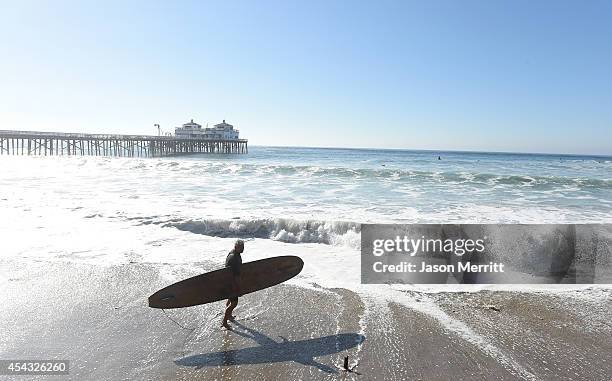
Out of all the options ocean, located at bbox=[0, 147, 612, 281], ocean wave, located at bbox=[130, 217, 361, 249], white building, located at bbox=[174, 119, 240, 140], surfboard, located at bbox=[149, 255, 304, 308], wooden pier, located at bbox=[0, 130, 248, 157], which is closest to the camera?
surfboard, located at bbox=[149, 255, 304, 308]

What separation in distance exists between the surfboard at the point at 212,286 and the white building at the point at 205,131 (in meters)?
87.3

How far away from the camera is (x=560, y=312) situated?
5.83 m

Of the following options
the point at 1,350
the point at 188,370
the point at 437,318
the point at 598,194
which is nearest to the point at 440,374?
the point at 437,318

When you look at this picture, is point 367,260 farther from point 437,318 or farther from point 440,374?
point 440,374

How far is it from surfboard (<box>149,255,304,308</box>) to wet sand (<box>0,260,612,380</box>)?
0.97 ft

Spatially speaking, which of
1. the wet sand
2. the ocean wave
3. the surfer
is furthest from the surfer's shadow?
the ocean wave

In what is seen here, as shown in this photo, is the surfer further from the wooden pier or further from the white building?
the white building

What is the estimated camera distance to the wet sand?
165 inches

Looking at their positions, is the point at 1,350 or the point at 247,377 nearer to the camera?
the point at 247,377

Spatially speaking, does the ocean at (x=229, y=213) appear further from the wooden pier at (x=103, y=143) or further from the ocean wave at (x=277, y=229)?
the wooden pier at (x=103, y=143)

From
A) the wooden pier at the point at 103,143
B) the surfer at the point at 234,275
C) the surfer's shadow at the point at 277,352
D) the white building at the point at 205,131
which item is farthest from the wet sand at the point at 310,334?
the white building at the point at 205,131

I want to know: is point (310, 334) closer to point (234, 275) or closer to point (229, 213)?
point (234, 275)

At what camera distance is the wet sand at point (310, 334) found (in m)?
4.19

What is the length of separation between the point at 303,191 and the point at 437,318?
47.4ft
